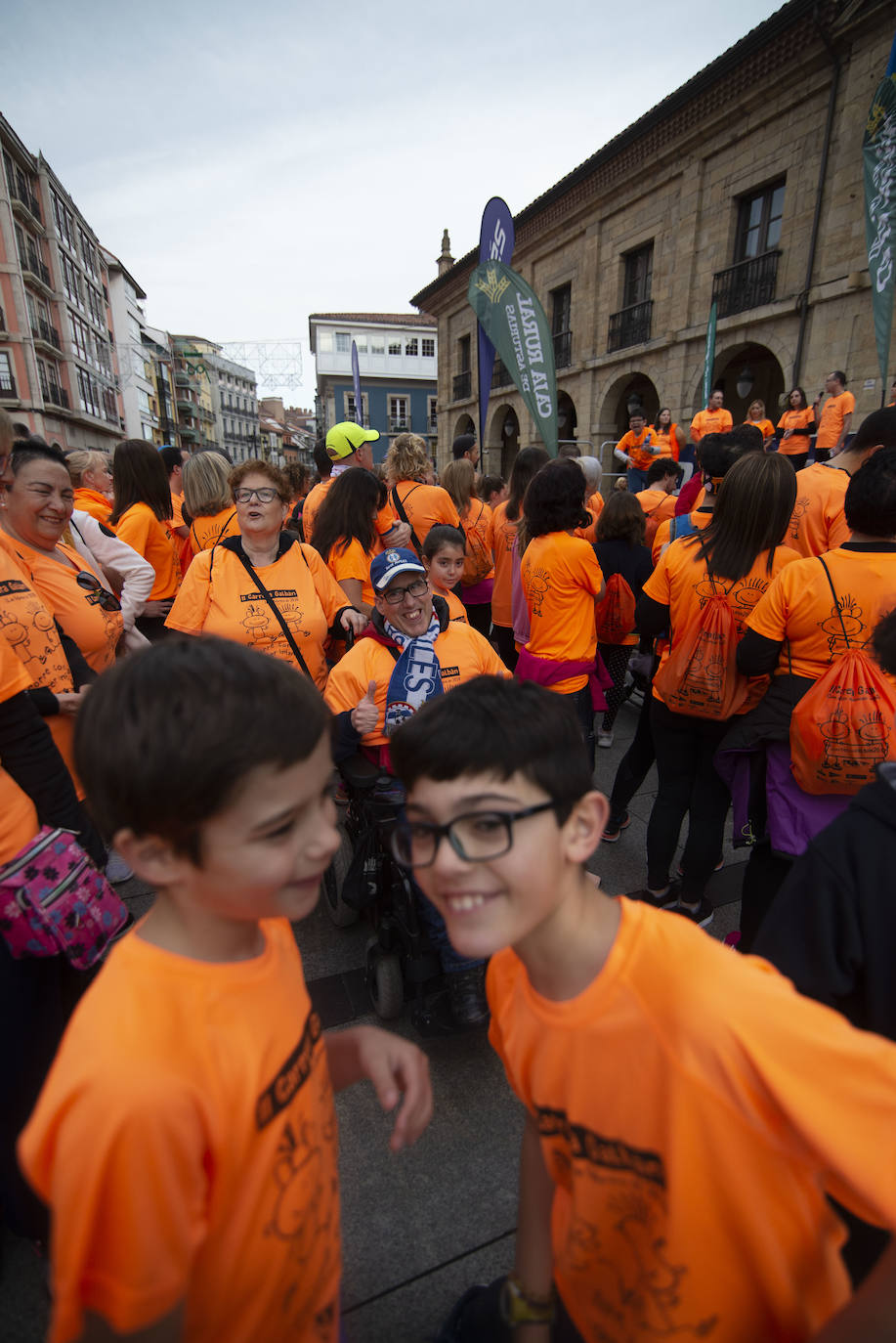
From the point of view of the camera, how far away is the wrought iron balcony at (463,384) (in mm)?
24906

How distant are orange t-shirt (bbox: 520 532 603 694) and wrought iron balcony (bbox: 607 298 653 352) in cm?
1397

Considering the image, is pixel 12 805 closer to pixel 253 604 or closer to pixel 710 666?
pixel 253 604

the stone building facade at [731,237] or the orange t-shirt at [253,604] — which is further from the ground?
the stone building facade at [731,237]

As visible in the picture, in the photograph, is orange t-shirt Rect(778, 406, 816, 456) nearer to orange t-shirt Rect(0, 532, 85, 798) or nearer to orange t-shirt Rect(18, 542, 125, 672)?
orange t-shirt Rect(18, 542, 125, 672)

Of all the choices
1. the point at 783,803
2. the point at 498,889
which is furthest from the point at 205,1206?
the point at 783,803

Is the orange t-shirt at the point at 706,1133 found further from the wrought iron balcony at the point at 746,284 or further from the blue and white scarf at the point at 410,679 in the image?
the wrought iron balcony at the point at 746,284

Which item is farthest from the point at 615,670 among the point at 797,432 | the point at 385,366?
the point at 385,366

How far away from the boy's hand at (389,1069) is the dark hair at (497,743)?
0.49m

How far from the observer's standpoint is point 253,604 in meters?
2.83

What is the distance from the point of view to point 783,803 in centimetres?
218

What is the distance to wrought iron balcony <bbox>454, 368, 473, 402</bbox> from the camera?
24.9 metres

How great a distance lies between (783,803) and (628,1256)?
1592mm

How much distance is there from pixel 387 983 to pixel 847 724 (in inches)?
71.8

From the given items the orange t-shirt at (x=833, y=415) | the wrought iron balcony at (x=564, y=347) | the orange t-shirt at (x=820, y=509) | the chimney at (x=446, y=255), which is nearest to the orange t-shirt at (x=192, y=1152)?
the orange t-shirt at (x=820, y=509)
